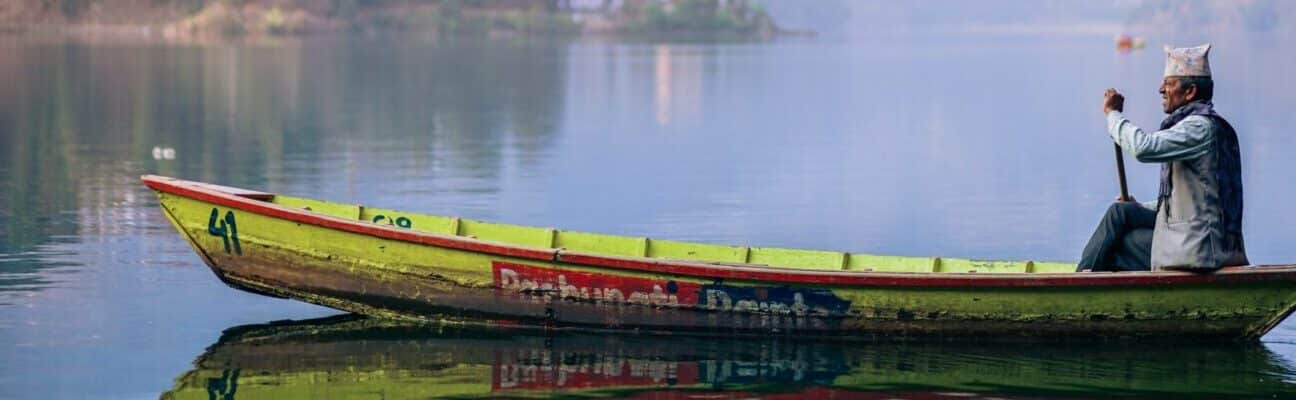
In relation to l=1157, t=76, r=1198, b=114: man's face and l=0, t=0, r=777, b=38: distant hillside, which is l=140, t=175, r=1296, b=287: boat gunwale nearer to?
l=1157, t=76, r=1198, b=114: man's face

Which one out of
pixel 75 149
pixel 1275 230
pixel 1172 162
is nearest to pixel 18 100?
pixel 75 149

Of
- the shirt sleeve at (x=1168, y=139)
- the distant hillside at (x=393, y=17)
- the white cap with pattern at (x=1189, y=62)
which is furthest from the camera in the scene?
the distant hillside at (x=393, y=17)

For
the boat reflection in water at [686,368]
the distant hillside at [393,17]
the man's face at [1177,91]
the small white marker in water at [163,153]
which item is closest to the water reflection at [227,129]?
the small white marker in water at [163,153]

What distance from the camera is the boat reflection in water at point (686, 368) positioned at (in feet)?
36.0

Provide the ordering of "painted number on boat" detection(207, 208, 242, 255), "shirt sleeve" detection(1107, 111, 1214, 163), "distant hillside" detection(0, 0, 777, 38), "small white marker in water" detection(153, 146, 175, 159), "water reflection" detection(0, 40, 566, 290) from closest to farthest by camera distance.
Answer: "shirt sleeve" detection(1107, 111, 1214, 163) < "painted number on boat" detection(207, 208, 242, 255) < "water reflection" detection(0, 40, 566, 290) < "small white marker in water" detection(153, 146, 175, 159) < "distant hillside" detection(0, 0, 777, 38)

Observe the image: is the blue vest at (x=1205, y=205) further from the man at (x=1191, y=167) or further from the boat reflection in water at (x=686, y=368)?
the boat reflection in water at (x=686, y=368)

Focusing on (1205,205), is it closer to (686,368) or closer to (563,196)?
(686,368)

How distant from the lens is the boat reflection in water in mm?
10961

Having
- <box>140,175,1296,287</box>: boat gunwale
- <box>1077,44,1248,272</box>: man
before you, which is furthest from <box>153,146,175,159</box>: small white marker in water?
<box>1077,44,1248,272</box>: man

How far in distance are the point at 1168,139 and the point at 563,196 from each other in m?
11.6

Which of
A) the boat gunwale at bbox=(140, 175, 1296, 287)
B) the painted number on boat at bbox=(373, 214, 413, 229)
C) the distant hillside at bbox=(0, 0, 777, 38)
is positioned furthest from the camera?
the distant hillside at bbox=(0, 0, 777, 38)

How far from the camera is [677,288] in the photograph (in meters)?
11.8

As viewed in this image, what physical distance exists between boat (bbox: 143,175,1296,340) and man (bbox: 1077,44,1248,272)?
151mm

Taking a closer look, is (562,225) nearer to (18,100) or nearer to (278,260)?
(278,260)
